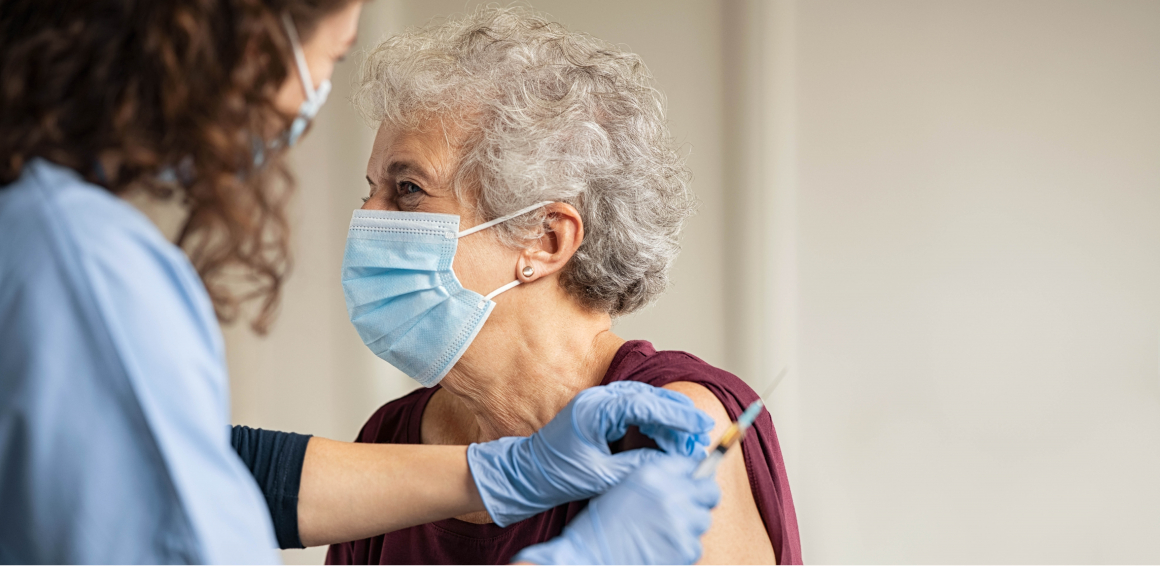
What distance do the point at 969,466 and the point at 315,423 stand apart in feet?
6.51

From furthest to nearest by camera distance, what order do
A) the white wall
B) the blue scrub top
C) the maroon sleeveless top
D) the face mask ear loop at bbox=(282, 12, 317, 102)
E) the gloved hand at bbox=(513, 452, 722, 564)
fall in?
the white wall
the maroon sleeveless top
the gloved hand at bbox=(513, 452, 722, 564)
the face mask ear loop at bbox=(282, 12, 317, 102)
the blue scrub top

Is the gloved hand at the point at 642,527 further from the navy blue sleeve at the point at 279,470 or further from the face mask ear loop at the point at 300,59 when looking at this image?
the face mask ear loop at the point at 300,59

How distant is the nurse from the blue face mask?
47cm

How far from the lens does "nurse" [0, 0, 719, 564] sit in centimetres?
63

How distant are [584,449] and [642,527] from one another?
0.50ft

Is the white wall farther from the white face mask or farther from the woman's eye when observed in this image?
the white face mask

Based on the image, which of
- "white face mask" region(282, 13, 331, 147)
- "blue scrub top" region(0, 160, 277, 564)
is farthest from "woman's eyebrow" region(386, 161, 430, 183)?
"blue scrub top" region(0, 160, 277, 564)

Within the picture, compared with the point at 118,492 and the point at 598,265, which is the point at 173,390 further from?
the point at 598,265

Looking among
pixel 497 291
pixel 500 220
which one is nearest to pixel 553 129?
pixel 500 220

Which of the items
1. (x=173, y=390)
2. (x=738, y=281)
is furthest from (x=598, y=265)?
(x=738, y=281)

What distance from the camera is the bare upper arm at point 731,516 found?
1104 mm

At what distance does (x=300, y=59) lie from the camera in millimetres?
807

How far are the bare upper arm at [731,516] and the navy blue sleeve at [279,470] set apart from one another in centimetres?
59

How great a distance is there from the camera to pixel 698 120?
2283mm
